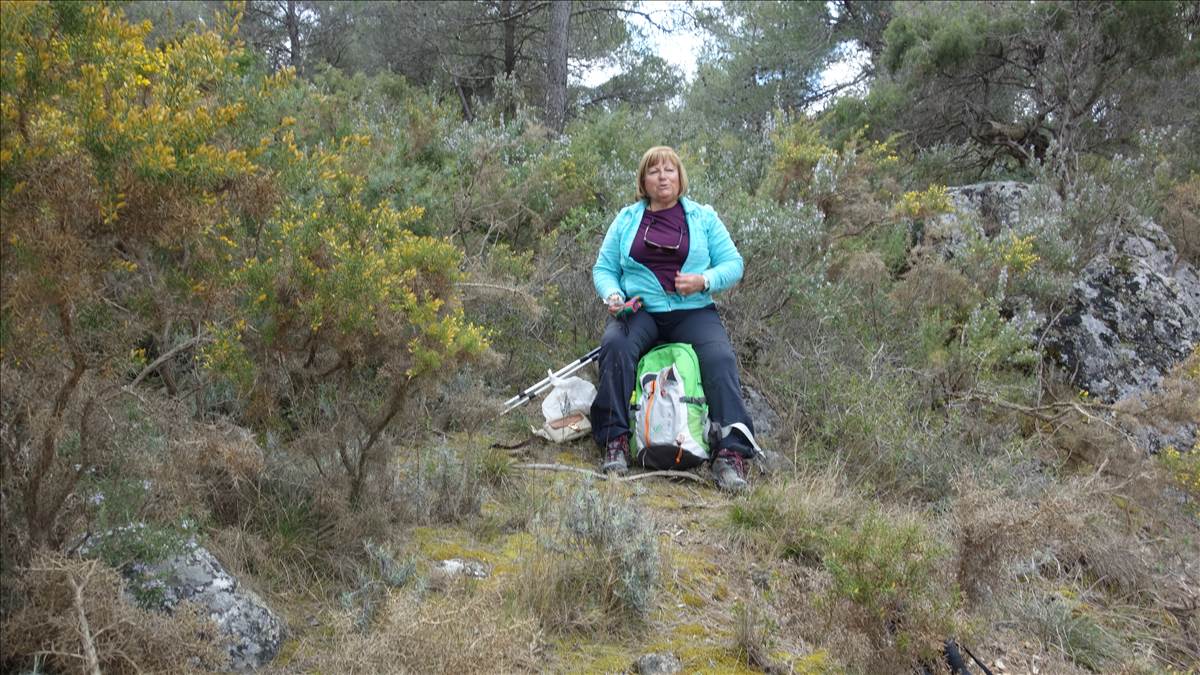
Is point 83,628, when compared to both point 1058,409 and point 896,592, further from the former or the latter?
point 1058,409

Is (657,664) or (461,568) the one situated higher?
(461,568)

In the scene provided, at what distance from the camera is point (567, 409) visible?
4.63 meters

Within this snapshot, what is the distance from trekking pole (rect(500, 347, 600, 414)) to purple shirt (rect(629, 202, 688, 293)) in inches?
20.3

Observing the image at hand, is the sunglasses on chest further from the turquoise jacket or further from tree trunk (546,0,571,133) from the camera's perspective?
tree trunk (546,0,571,133)

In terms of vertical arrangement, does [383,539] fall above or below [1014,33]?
below

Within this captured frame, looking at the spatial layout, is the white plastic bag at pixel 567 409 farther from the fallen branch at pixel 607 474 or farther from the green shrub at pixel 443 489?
the green shrub at pixel 443 489

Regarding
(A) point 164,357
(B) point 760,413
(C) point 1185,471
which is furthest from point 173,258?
(C) point 1185,471

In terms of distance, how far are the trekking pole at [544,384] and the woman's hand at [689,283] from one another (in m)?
0.55

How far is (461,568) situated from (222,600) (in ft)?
2.69

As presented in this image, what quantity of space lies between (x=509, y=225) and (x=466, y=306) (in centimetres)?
140

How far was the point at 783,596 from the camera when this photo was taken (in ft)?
10.0

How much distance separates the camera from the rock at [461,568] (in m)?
2.96

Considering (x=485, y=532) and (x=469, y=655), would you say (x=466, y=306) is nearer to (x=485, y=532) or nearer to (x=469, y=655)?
(x=485, y=532)

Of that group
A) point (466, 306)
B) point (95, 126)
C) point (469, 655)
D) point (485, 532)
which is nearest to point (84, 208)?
point (95, 126)
